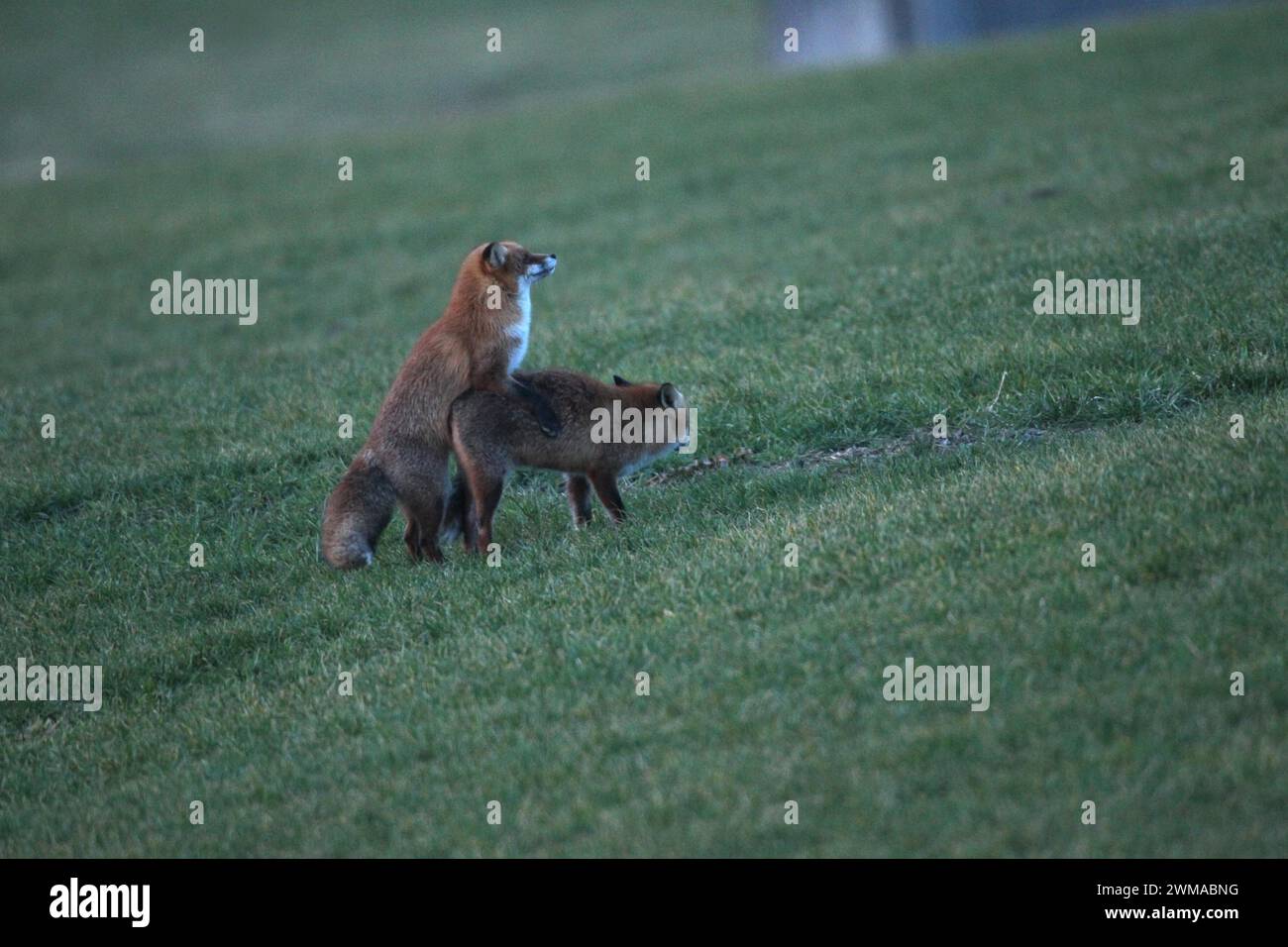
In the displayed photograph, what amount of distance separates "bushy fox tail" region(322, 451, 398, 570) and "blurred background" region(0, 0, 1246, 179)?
1134 inches

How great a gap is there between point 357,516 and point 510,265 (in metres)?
2.16

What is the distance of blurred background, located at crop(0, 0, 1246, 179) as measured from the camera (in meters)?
37.8

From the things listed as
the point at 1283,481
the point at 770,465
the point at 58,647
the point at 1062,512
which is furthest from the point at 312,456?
the point at 1283,481

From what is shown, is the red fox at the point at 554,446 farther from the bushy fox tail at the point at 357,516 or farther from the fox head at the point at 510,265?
the fox head at the point at 510,265

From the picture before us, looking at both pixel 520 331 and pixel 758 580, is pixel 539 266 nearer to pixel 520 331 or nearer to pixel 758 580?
pixel 520 331

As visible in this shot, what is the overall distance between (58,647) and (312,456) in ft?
9.72

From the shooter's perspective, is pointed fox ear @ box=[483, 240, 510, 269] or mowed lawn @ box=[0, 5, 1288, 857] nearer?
mowed lawn @ box=[0, 5, 1288, 857]

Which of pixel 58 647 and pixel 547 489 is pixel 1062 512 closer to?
pixel 547 489

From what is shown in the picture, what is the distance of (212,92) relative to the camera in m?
50.6

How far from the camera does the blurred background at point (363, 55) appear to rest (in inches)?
1486
